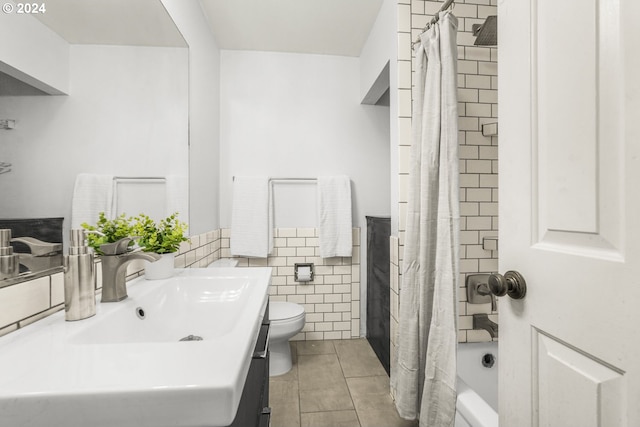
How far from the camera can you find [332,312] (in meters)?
2.66

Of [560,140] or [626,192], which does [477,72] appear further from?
[626,192]

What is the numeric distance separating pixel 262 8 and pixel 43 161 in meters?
1.80

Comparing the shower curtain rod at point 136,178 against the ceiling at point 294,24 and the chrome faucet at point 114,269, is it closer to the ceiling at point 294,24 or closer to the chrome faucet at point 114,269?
the chrome faucet at point 114,269

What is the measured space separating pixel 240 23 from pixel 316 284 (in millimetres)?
2104

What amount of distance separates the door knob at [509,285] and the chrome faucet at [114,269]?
994mm

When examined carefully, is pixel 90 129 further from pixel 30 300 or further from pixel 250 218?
pixel 250 218

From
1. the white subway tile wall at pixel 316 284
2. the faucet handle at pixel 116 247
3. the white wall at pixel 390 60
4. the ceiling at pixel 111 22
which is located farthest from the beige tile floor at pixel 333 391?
the ceiling at pixel 111 22

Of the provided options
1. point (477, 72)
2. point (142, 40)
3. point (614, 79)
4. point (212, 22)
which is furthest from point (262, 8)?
point (614, 79)

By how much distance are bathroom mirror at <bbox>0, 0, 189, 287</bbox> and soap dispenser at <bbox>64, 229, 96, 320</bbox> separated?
0.10 m

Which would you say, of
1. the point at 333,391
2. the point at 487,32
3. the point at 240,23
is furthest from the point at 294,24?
the point at 333,391

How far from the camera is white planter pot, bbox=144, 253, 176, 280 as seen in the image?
1.20 meters

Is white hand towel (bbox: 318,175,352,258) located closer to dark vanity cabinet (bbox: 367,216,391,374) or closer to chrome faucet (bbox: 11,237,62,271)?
dark vanity cabinet (bbox: 367,216,391,374)

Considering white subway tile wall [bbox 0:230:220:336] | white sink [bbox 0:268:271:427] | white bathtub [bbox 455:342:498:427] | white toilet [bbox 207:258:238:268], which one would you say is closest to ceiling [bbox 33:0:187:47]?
white subway tile wall [bbox 0:230:220:336]

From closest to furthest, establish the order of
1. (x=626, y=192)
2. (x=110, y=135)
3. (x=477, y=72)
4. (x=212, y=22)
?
1. (x=626, y=192)
2. (x=110, y=135)
3. (x=477, y=72)
4. (x=212, y=22)
